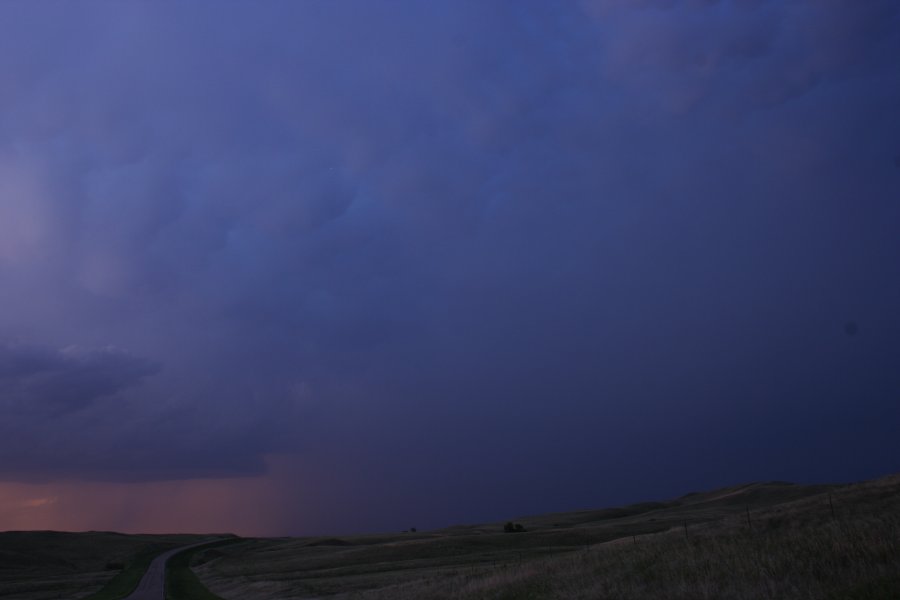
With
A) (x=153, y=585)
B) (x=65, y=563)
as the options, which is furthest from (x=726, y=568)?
(x=65, y=563)

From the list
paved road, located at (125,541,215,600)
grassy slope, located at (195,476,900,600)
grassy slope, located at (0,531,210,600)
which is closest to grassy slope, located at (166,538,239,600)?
paved road, located at (125,541,215,600)

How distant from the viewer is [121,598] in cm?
4991

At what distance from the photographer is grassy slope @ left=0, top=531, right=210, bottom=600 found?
6303 centimetres

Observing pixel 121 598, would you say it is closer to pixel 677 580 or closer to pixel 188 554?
pixel 677 580

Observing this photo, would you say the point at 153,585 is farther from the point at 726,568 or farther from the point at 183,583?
the point at 726,568

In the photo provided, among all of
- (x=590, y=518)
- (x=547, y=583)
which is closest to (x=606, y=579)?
(x=547, y=583)

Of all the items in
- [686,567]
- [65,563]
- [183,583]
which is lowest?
[183,583]

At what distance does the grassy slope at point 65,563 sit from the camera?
207 ft

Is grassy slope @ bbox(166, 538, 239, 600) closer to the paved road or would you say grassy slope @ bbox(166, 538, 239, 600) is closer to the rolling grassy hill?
the paved road

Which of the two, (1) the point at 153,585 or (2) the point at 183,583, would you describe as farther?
(1) the point at 153,585

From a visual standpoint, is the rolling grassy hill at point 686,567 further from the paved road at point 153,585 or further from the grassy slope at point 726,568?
the paved road at point 153,585

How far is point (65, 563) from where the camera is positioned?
111 m

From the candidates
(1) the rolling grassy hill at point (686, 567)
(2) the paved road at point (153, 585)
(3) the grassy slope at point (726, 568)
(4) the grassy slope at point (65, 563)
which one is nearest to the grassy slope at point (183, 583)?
(2) the paved road at point (153, 585)

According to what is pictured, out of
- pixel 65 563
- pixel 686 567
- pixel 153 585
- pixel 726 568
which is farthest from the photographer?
pixel 65 563
